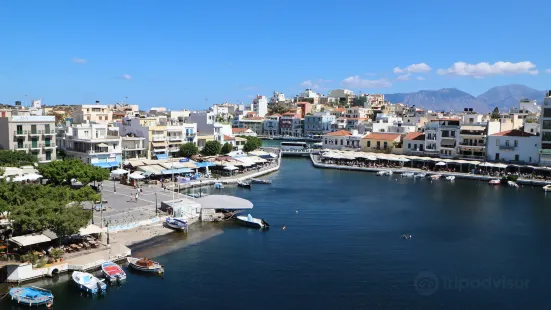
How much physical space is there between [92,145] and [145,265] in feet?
89.1

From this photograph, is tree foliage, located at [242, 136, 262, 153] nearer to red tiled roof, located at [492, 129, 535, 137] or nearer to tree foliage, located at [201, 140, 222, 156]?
tree foliage, located at [201, 140, 222, 156]

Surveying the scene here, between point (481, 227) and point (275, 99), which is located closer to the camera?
point (481, 227)

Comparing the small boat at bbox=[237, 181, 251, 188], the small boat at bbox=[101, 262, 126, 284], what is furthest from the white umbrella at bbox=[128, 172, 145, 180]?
the small boat at bbox=[101, 262, 126, 284]

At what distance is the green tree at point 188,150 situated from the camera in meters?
58.1

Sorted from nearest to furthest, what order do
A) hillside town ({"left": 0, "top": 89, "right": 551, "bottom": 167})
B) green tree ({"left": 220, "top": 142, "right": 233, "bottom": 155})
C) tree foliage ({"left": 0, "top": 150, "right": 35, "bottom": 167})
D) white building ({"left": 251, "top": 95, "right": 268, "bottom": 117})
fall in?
tree foliage ({"left": 0, "top": 150, "right": 35, "bottom": 167}) → hillside town ({"left": 0, "top": 89, "right": 551, "bottom": 167}) → green tree ({"left": 220, "top": 142, "right": 233, "bottom": 155}) → white building ({"left": 251, "top": 95, "right": 268, "bottom": 117})

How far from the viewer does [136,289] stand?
2222cm

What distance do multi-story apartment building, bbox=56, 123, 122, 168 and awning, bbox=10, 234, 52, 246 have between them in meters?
23.8

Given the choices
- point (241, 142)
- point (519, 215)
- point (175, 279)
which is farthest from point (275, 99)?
point (175, 279)

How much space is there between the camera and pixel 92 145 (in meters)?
47.8

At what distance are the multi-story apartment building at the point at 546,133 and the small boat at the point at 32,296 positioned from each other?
55128 mm

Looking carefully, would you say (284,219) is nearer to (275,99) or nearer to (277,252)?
(277,252)

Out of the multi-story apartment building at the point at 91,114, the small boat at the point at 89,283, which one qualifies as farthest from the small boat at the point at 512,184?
the multi-story apartment building at the point at 91,114

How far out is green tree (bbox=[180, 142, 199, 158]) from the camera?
2288 inches

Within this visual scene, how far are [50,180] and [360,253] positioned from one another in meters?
24.5
